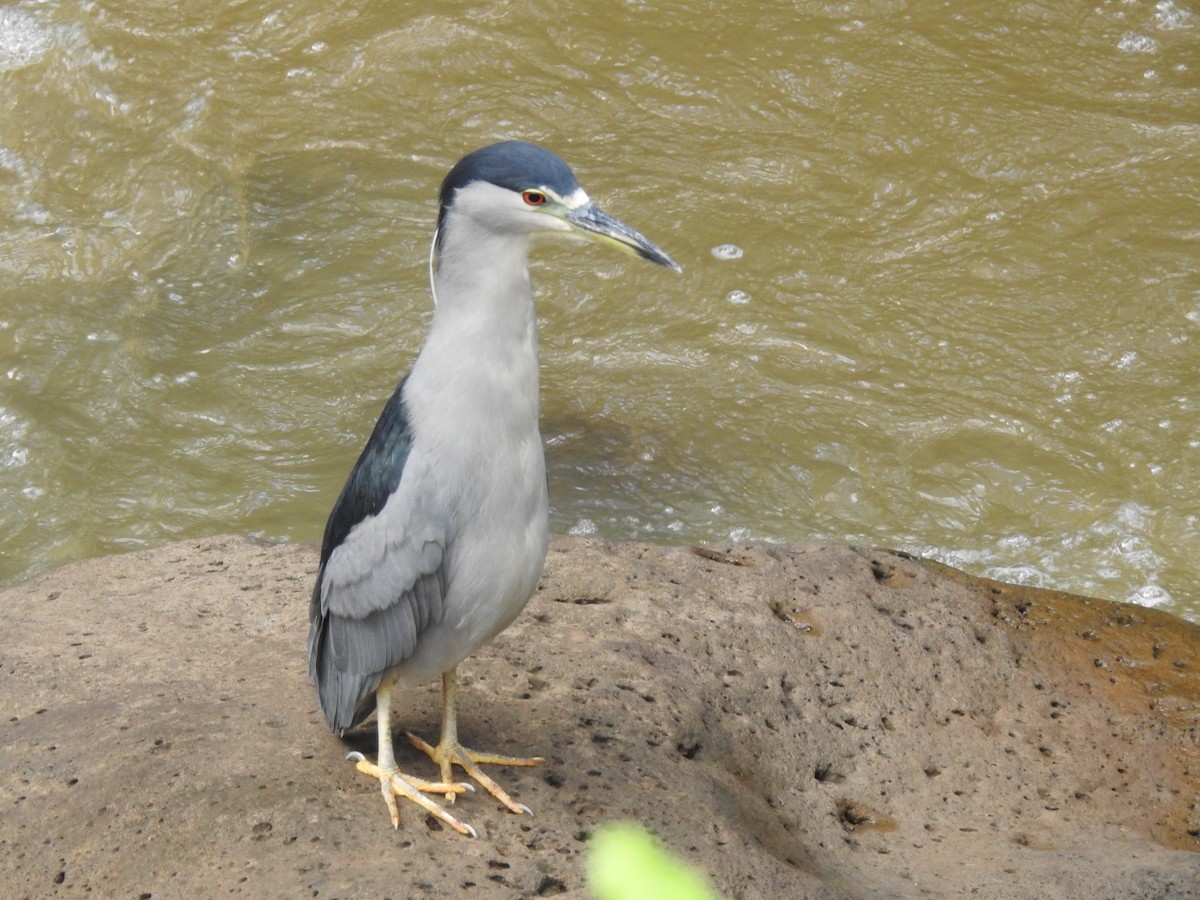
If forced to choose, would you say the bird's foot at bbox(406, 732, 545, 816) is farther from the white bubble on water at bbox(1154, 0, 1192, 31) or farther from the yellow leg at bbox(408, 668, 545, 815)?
the white bubble on water at bbox(1154, 0, 1192, 31)

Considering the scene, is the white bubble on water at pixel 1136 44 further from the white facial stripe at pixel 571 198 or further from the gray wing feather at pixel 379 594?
Answer: the gray wing feather at pixel 379 594

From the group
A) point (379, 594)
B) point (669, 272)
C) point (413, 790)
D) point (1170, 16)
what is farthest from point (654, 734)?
point (1170, 16)

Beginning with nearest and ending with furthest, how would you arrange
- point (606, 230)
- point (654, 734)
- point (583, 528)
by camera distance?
point (606, 230)
point (654, 734)
point (583, 528)

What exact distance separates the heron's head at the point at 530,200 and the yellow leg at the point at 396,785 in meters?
1.26

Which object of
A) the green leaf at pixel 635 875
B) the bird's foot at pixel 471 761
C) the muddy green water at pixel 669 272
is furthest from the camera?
the muddy green water at pixel 669 272

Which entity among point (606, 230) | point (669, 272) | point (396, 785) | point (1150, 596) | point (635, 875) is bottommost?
point (1150, 596)

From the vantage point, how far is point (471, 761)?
11.2ft

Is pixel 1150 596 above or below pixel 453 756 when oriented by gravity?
below

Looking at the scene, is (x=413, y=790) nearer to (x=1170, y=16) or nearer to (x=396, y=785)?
(x=396, y=785)

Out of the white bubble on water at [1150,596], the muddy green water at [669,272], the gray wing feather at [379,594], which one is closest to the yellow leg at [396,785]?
the gray wing feather at [379,594]

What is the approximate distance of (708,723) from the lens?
3.85 meters

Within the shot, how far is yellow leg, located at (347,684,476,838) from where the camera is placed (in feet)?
10.5

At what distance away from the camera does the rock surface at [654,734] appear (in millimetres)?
3107

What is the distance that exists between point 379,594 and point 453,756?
481 millimetres
